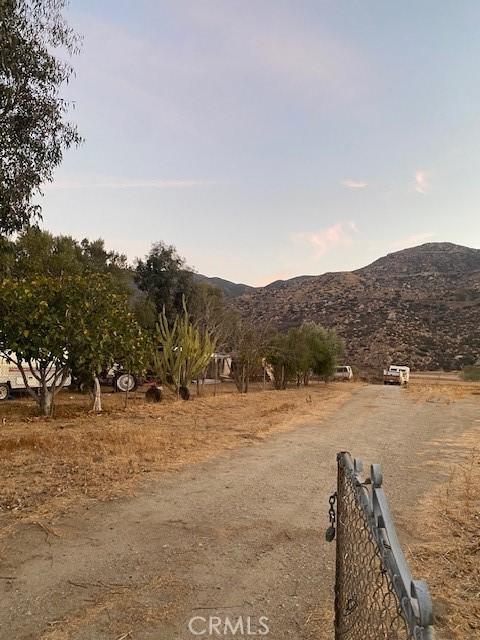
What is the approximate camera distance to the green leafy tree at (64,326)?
12375 mm

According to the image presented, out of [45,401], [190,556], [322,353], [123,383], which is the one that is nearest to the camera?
[190,556]

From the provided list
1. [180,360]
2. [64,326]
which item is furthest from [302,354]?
[64,326]

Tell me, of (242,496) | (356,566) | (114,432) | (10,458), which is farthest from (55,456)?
(356,566)

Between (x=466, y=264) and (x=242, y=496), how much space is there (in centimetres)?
8769

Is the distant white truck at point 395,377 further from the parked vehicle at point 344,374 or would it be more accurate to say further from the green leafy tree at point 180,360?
the green leafy tree at point 180,360

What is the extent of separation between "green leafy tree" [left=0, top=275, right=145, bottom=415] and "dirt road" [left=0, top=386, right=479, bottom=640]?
6.13m

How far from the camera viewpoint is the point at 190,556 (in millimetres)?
4469

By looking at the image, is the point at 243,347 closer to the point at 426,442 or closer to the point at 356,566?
the point at 426,442

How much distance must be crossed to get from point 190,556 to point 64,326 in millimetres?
9263

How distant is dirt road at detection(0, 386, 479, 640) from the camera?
3.46 meters

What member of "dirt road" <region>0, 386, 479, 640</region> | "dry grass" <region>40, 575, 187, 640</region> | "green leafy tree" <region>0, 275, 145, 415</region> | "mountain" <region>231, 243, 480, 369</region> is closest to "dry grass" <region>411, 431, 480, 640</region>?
"dirt road" <region>0, 386, 479, 640</region>

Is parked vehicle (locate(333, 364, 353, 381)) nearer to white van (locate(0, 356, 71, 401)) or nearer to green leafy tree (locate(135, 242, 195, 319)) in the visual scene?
green leafy tree (locate(135, 242, 195, 319))

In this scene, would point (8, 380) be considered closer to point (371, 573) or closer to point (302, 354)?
point (302, 354)

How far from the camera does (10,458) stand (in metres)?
8.08
